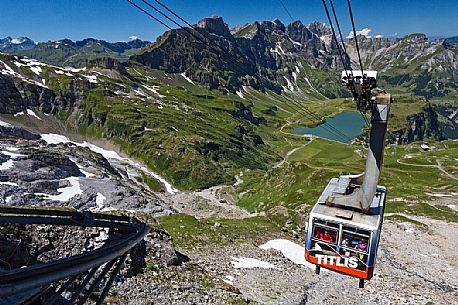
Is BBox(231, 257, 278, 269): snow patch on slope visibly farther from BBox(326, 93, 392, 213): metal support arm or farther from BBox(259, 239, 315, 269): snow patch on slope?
BBox(326, 93, 392, 213): metal support arm

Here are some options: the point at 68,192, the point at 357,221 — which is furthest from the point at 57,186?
the point at 357,221

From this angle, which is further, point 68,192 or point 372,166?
point 68,192

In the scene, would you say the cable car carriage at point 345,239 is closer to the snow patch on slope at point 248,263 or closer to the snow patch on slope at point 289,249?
the snow patch on slope at point 248,263

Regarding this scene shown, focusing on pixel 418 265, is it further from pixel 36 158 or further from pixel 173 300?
pixel 36 158

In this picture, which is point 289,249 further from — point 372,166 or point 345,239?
point 372,166

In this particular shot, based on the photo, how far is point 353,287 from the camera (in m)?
43.8

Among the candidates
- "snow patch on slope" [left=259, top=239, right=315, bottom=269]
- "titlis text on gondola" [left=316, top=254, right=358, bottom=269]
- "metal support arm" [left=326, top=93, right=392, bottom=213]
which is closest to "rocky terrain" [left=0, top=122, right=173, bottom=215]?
"snow patch on slope" [left=259, top=239, right=315, bottom=269]

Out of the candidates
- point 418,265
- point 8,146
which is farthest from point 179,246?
point 8,146

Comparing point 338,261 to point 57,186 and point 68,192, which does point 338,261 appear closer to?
point 68,192

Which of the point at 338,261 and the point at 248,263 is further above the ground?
the point at 338,261

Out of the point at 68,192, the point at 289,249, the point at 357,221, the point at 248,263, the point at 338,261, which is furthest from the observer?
the point at 68,192

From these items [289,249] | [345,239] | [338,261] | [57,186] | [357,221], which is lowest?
[57,186]

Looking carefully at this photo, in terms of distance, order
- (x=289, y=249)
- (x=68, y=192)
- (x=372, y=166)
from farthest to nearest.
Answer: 1. (x=68, y=192)
2. (x=289, y=249)
3. (x=372, y=166)

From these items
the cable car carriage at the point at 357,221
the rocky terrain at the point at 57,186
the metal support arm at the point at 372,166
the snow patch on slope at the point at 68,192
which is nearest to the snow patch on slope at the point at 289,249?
the metal support arm at the point at 372,166
